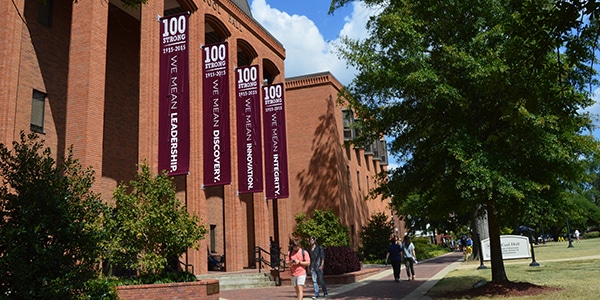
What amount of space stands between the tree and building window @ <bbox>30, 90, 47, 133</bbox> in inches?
481

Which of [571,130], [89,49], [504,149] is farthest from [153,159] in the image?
[571,130]

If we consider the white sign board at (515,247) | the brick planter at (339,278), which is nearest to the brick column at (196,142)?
the brick planter at (339,278)

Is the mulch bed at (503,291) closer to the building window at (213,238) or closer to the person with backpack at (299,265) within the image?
the person with backpack at (299,265)

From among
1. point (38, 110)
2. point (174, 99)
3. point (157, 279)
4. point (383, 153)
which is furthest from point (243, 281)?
point (383, 153)

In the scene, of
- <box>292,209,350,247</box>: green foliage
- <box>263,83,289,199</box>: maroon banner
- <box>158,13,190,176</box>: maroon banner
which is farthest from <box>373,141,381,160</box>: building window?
<box>158,13,190,176</box>: maroon banner

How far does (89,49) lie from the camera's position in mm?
17844

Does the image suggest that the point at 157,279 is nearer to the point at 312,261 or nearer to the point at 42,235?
the point at 312,261

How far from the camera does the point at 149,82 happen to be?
20.1 metres

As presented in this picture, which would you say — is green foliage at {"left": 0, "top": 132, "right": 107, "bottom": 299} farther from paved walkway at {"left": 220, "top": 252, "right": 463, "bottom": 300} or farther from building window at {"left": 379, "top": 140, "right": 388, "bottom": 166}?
building window at {"left": 379, "top": 140, "right": 388, "bottom": 166}

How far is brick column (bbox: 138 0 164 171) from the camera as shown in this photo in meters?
19.5

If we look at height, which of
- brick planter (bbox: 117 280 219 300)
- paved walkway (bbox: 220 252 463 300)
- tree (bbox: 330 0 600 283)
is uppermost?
tree (bbox: 330 0 600 283)

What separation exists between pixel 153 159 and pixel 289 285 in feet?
24.0

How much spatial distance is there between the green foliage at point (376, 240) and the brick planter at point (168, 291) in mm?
22848

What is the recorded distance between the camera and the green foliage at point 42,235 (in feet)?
25.5
